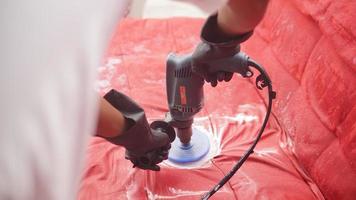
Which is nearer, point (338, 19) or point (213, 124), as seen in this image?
point (338, 19)

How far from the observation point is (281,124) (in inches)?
50.5

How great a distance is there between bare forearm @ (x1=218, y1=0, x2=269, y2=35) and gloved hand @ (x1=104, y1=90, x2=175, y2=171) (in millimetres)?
275

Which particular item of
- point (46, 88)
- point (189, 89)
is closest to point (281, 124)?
point (189, 89)

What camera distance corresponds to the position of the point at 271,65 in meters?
1.37

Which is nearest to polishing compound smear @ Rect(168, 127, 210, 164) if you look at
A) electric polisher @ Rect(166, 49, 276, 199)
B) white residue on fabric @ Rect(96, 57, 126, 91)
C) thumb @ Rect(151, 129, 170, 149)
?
electric polisher @ Rect(166, 49, 276, 199)

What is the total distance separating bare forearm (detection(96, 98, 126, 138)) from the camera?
785mm

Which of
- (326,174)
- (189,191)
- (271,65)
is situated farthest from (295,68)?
(189,191)

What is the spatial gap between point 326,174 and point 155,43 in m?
0.89

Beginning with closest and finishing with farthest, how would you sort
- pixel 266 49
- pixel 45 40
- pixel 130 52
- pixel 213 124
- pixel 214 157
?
pixel 45 40
pixel 214 157
pixel 213 124
pixel 266 49
pixel 130 52

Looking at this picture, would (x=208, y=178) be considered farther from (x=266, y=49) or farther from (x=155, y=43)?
(x=155, y=43)

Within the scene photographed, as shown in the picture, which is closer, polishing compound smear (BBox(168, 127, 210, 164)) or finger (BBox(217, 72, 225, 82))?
finger (BBox(217, 72, 225, 82))

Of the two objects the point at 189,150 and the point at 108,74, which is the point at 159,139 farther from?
the point at 108,74

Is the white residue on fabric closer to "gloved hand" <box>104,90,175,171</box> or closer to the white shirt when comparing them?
"gloved hand" <box>104,90,175,171</box>

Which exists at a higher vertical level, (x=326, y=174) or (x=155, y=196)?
(x=326, y=174)
